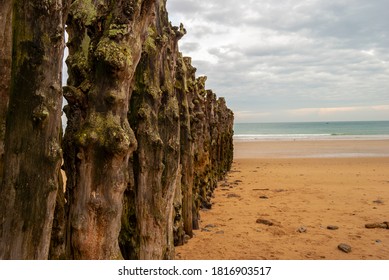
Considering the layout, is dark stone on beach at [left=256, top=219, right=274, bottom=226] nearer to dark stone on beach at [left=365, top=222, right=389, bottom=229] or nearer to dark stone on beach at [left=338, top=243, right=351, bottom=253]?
dark stone on beach at [left=338, top=243, right=351, bottom=253]

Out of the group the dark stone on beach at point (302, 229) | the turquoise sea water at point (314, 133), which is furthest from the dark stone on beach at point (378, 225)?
the turquoise sea water at point (314, 133)

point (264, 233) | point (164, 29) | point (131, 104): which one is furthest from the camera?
point (264, 233)

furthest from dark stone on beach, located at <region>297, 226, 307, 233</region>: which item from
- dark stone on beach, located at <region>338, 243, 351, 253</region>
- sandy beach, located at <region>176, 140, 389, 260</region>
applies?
dark stone on beach, located at <region>338, 243, 351, 253</region>

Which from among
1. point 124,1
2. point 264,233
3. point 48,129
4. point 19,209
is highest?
point 124,1

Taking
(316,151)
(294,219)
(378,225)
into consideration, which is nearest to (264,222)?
(294,219)

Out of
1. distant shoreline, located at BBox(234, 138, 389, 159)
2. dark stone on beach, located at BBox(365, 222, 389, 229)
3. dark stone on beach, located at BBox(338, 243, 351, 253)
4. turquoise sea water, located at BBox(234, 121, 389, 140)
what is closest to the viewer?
dark stone on beach, located at BBox(338, 243, 351, 253)

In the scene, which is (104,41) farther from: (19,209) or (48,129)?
(19,209)

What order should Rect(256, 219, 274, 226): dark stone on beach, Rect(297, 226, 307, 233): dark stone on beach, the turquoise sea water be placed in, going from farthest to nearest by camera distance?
the turquoise sea water < Rect(256, 219, 274, 226): dark stone on beach < Rect(297, 226, 307, 233): dark stone on beach

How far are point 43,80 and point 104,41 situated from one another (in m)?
0.86

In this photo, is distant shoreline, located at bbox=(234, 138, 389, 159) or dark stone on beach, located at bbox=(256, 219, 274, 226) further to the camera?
distant shoreline, located at bbox=(234, 138, 389, 159)

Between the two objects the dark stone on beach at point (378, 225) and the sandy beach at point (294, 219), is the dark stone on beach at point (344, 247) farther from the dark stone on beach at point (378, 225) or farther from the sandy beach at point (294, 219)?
the dark stone on beach at point (378, 225)
